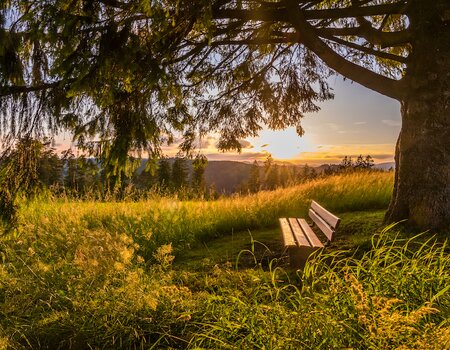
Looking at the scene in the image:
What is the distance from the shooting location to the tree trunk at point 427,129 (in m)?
6.93

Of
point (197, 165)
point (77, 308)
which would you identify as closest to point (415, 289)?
point (77, 308)

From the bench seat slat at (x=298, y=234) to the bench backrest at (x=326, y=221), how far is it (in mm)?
253

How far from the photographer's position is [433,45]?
7.11 m

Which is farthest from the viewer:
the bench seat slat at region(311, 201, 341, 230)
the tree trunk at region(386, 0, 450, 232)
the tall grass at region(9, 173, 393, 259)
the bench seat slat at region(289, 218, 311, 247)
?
the tall grass at region(9, 173, 393, 259)

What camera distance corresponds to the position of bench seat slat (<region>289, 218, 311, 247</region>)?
552 centimetres

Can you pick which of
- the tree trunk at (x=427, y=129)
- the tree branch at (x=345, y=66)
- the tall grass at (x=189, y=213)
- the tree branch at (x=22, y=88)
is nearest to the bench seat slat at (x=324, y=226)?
the tree trunk at (x=427, y=129)

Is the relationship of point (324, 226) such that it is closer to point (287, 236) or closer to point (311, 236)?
point (311, 236)

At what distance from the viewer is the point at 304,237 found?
238 inches

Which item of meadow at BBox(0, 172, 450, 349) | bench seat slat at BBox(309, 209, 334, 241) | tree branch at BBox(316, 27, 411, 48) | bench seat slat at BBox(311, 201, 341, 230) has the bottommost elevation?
meadow at BBox(0, 172, 450, 349)

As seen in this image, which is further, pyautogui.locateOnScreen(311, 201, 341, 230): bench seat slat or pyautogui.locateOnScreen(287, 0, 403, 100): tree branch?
pyautogui.locateOnScreen(287, 0, 403, 100): tree branch

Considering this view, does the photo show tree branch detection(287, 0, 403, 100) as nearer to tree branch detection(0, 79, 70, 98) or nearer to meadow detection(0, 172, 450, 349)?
meadow detection(0, 172, 450, 349)

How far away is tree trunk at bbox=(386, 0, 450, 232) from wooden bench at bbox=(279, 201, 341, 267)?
4.69 ft

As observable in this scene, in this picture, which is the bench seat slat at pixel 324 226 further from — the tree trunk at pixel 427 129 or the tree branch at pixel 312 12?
the tree branch at pixel 312 12

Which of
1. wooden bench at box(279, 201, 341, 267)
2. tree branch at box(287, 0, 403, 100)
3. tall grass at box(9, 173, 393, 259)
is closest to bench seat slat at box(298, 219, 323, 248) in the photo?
wooden bench at box(279, 201, 341, 267)
